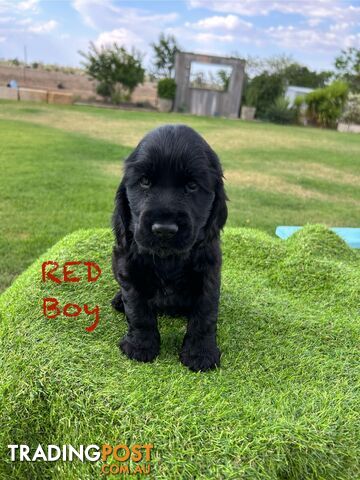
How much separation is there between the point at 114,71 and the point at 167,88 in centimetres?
298

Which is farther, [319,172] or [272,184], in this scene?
[319,172]

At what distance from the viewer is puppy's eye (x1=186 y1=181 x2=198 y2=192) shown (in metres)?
1.97

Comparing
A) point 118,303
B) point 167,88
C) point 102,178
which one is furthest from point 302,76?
point 118,303

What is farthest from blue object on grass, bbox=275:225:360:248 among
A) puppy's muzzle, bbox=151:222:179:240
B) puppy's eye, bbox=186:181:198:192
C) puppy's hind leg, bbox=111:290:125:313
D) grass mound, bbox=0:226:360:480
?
puppy's muzzle, bbox=151:222:179:240

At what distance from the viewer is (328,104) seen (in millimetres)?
23125

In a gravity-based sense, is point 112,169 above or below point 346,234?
below

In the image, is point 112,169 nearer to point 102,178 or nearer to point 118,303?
point 102,178

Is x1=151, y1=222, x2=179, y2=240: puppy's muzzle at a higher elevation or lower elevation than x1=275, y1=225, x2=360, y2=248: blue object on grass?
higher

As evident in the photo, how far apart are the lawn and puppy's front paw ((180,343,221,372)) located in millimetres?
2107

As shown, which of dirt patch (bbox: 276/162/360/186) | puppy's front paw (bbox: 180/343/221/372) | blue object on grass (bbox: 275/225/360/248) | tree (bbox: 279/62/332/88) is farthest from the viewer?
tree (bbox: 279/62/332/88)

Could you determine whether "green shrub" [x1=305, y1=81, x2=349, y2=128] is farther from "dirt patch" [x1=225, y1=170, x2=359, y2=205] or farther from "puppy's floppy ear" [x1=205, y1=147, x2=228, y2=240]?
"puppy's floppy ear" [x1=205, y1=147, x2=228, y2=240]

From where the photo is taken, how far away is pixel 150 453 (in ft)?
5.89

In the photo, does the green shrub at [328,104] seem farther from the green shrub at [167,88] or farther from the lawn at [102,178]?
the lawn at [102,178]

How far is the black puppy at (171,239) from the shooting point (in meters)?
1.90
